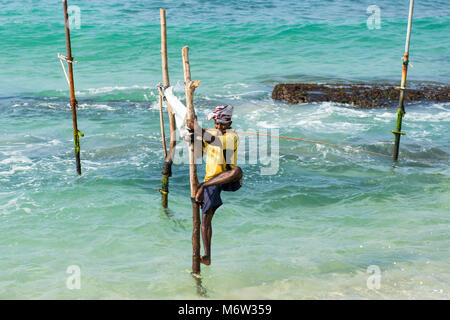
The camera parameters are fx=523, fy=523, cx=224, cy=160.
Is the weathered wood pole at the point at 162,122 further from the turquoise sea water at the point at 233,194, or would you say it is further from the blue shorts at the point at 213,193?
the blue shorts at the point at 213,193

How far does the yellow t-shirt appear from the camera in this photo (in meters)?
5.05

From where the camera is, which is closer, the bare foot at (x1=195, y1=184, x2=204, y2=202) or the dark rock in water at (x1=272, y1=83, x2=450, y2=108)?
the bare foot at (x1=195, y1=184, x2=204, y2=202)

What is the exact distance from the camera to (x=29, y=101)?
15633 millimetres

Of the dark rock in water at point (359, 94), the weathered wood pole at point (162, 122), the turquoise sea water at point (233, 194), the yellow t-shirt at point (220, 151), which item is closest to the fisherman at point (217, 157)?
the yellow t-shirt at point (220, 151)

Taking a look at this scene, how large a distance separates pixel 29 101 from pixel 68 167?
6.37m

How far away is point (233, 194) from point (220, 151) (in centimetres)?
397

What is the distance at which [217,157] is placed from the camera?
16.8 ft

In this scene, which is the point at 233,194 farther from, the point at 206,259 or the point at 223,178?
the point at 223,178

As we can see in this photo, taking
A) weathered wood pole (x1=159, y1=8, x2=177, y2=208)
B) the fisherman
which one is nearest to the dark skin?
the fisherman

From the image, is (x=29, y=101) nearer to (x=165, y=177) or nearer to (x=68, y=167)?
(x=68, y=167)

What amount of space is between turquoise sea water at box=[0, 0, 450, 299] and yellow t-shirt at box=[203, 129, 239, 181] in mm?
1505

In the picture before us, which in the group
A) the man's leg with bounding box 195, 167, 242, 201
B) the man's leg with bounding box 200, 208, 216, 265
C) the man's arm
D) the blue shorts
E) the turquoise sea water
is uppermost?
the man's arm

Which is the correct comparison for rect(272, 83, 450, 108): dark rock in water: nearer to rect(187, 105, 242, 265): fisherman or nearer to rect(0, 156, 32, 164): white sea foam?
rect(0, 156, 32, 164): white sea foam
